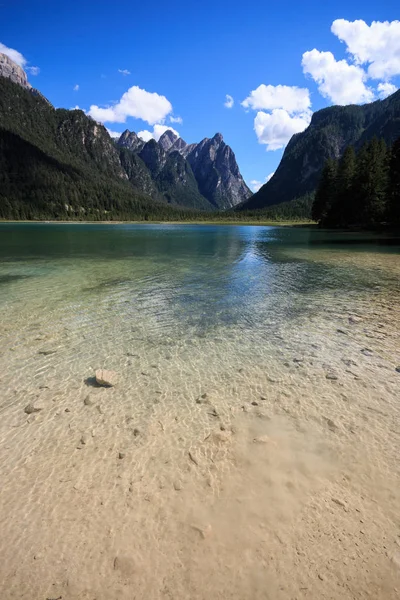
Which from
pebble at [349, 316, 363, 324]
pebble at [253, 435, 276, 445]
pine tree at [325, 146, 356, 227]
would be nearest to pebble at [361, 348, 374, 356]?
pebble at [349, 316, 363, 324]

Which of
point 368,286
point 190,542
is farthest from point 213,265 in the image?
point 190,542

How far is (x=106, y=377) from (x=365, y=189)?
80105 millimetres

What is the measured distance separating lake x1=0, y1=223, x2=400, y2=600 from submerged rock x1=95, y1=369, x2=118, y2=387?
21 centimetres

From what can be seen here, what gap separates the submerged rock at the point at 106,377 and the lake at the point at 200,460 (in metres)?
0.21

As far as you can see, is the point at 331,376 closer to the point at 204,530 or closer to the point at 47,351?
the point at 204,530

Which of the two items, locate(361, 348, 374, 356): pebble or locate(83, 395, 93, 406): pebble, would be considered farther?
locate(361, 348, 374, 356): pebble

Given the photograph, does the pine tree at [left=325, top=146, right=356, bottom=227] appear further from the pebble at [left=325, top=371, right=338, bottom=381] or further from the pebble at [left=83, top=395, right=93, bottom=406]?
the pebble at [left=83, top=395, right=93, bottom=406]

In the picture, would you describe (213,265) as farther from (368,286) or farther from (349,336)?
(349,336)

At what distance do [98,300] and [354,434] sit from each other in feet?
43.7

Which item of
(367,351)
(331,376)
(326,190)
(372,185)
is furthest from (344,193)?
(331,376)

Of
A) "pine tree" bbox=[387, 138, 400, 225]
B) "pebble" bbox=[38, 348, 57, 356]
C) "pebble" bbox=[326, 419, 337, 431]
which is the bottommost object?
"pebble" bbox=[38, 348, 57, 356]

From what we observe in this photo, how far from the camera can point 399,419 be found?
20.7 feet

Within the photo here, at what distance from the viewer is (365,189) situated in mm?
71000

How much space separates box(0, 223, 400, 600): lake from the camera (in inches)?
140
